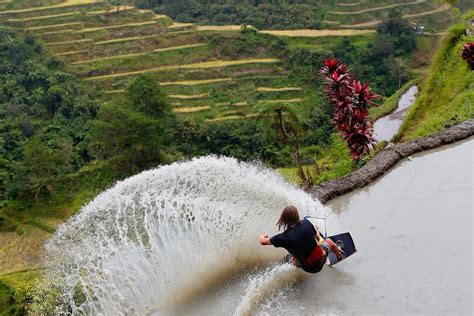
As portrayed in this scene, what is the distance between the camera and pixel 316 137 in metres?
27.6

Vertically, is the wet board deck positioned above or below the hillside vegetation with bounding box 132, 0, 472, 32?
above

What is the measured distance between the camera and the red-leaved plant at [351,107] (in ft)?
29.2

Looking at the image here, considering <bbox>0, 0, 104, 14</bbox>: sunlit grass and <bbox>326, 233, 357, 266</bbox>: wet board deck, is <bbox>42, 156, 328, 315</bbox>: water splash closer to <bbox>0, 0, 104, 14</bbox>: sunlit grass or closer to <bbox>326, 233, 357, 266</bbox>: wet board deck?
<bbox>326, 233, 357, 266</bbox>: wet board deck

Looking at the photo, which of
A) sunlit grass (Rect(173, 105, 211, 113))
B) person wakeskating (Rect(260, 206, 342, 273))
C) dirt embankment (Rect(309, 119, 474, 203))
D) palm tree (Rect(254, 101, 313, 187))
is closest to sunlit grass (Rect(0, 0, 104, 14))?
sunlit grass (Rect(173, 105, 211, 113))

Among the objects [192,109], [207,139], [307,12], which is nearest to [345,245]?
[207,139]

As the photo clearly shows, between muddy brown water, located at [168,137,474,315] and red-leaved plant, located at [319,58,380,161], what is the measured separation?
242 centimetres

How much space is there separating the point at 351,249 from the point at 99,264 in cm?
263

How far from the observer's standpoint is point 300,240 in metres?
4.80

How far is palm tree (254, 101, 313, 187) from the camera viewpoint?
1122cm

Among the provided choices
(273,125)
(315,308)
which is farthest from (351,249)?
(273,125)

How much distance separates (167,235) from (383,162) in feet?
11.3

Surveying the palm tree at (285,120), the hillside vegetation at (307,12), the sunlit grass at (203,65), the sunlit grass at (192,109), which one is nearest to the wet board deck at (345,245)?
the palm tree at (285,120)

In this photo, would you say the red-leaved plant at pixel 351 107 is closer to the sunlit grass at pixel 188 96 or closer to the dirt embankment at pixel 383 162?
the dirt embankment at pixel 383 162

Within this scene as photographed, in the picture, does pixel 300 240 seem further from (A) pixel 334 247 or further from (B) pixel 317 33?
(B) pixel 317 33
